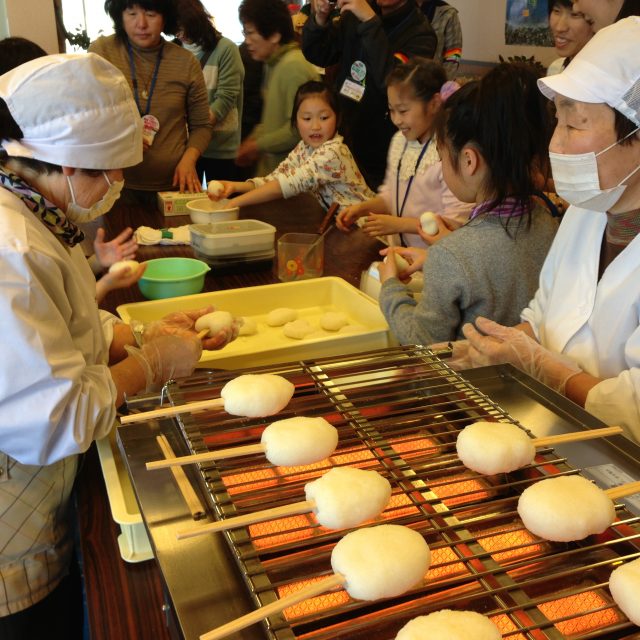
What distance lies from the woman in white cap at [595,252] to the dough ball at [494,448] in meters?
0.47

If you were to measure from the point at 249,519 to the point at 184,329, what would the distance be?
112 centimetres

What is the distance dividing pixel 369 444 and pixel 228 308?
1.26 m

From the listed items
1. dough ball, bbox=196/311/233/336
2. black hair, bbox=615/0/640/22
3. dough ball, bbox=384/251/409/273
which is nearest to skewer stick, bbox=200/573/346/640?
dough ball, bbox=196/311/233/336

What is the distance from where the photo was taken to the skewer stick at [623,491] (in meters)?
0.88

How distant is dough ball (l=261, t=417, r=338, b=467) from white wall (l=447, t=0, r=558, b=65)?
6045mm

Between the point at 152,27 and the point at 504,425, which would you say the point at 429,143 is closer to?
the point at 152,27

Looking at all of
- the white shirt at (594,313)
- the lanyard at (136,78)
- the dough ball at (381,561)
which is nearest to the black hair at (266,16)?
the lanyard at (136,78)

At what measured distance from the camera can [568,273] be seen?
1.67 metres

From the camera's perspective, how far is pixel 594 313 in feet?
5.19

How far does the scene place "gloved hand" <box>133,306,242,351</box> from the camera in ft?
5.91

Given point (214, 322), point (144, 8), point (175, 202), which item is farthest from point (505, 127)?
point (144, 8)

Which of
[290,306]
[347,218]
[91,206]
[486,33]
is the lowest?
[290,306]

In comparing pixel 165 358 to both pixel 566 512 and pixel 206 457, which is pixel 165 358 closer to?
pixel 206 457

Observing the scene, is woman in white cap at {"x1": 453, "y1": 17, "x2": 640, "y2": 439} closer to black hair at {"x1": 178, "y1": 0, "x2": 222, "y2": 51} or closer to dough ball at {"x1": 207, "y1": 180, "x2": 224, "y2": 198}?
dough ball at {"x1": 207, "y1": 180, "x2": 224, "y2": 198}
